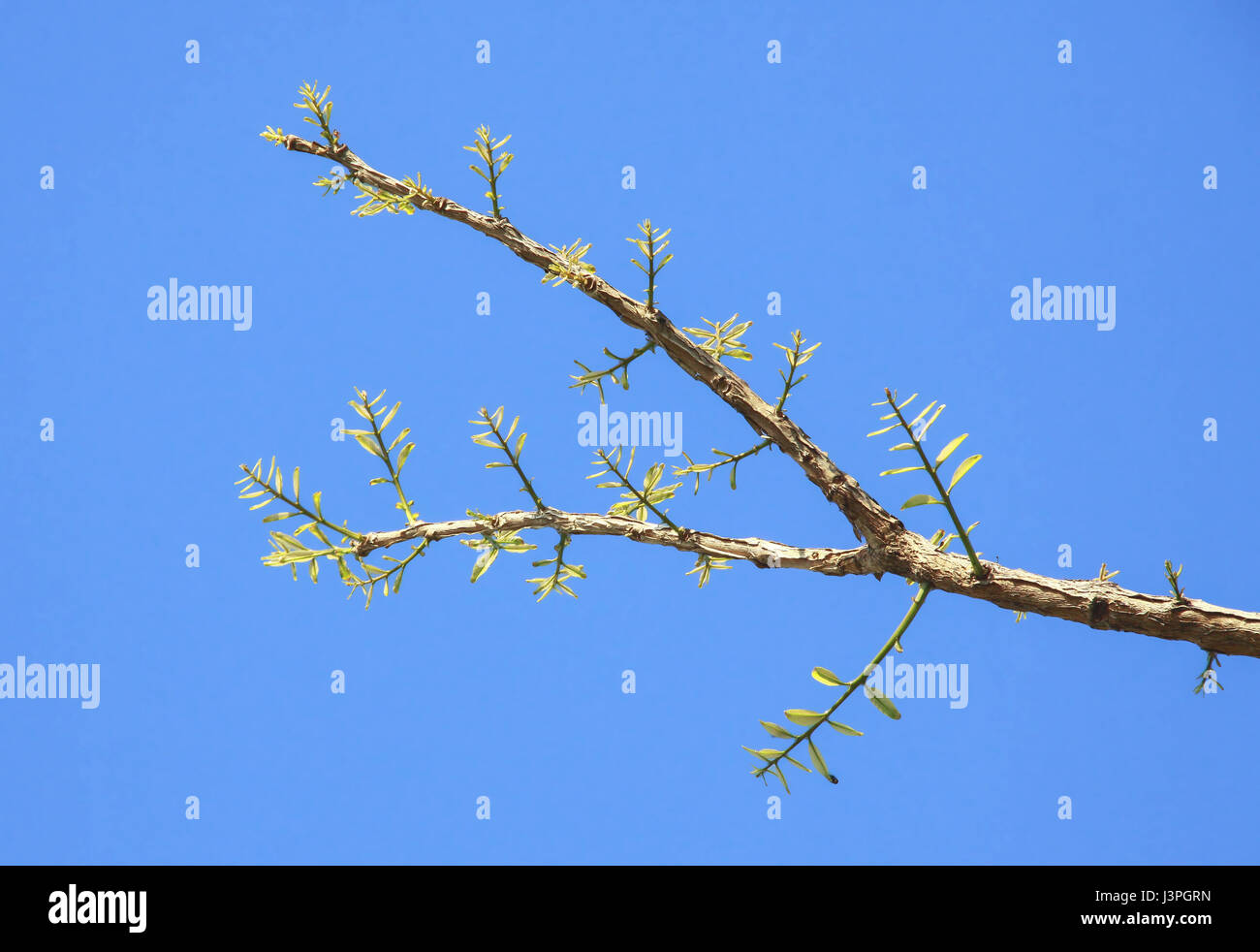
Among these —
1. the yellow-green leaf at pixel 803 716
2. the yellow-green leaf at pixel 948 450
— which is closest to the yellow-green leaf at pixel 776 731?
the yellow-green leaf at pixel 803 716

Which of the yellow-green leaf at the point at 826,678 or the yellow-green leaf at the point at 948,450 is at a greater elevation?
the yellow-green leaf at the point at 948,450

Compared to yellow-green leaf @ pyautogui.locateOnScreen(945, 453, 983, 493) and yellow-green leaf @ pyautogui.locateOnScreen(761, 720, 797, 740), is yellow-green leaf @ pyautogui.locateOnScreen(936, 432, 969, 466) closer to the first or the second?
yellow-green leaf @ pyautogui.locateOnScreen(945, 453, 983, 493)

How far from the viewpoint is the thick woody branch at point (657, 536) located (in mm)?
388

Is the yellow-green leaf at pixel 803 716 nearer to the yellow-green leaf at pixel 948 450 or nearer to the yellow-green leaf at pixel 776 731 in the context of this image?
the yellow-green leaf at pixel 776 731

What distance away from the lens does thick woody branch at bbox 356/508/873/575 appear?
1.27 feet

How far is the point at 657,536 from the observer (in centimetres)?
40

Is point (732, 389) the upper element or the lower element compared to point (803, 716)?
upper

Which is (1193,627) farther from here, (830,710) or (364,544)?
(364,544)

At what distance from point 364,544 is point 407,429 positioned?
0.05m

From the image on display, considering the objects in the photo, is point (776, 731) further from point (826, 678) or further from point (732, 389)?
point (732, 389)

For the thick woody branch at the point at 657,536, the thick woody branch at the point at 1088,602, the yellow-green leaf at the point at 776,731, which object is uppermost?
the thick woody branch at the point at 657,536

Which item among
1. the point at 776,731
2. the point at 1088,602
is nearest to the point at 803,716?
the point at 776,731

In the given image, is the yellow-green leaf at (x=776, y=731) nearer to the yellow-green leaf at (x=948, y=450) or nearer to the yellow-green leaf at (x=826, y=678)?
the yellow-green leaf at (x=826, y=678)

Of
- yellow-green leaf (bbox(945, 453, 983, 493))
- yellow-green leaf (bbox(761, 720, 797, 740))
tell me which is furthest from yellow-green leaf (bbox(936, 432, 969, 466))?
yellow-green leaf (bbox(761, 720, 797, 740))
